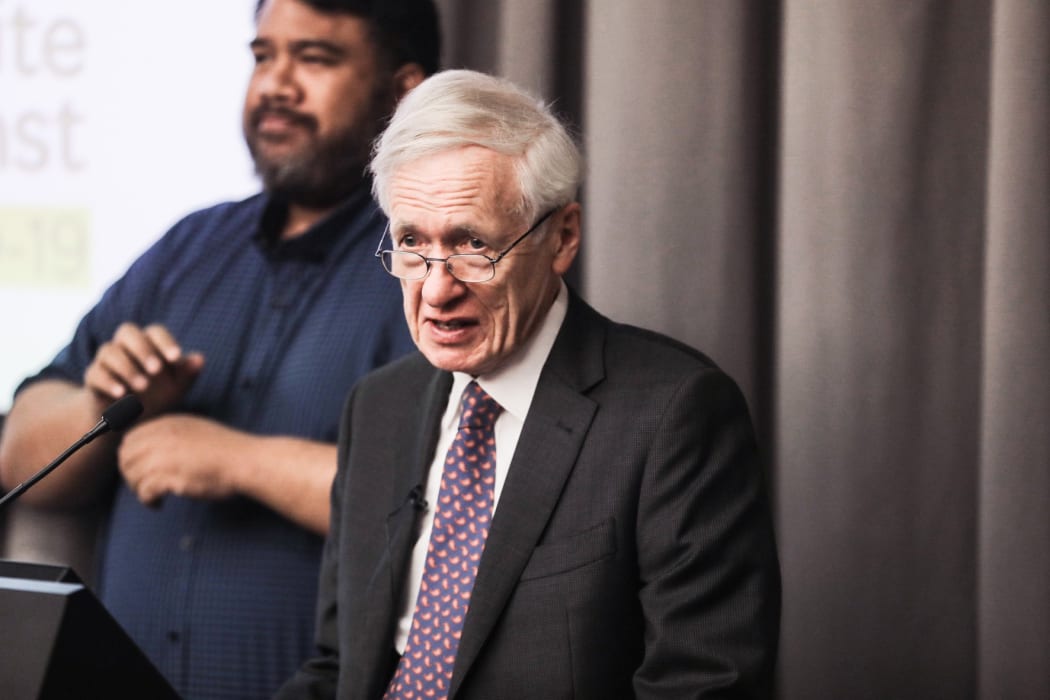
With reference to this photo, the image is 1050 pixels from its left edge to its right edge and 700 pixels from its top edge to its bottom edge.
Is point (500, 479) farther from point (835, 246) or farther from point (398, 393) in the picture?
point (835, 246)

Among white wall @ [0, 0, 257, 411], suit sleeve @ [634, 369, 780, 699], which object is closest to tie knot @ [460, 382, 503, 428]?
suit sleeve @ [634, 369, 780, 699]

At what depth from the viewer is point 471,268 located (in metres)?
1.63

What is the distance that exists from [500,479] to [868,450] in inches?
26.1

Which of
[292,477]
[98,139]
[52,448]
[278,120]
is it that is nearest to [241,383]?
[292,477]

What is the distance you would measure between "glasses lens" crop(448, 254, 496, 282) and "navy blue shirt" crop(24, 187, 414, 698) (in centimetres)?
52

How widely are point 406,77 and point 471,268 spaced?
713 millimetres

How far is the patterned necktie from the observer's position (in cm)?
162

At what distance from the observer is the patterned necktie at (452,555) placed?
162 cm

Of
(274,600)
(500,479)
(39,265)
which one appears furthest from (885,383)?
(39,265)

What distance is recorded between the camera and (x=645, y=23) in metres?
2.11

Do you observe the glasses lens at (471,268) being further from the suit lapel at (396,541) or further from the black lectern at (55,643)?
the black lectern at (55,643)

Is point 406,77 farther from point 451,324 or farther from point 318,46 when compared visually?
point 451,324

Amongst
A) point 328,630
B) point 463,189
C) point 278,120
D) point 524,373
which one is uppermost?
point 278,120

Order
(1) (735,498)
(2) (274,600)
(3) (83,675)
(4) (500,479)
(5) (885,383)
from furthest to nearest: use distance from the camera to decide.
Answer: (2) (274,600) < (5) (885,383) < (4) (500,479) < (1) (735,498) < (3) (83,675)
